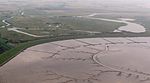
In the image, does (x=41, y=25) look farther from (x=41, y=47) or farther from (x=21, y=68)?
(x=21, y=68)

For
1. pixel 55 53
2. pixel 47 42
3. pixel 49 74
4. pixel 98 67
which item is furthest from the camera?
pixel 47 42

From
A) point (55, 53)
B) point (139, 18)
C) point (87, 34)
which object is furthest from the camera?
point (139, 18)

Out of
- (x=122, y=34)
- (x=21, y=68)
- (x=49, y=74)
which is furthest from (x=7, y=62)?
(x=122, y=34)

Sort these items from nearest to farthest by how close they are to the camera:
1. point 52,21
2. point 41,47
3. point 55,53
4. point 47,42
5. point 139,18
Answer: point 55,53 < point 41,47 < point 47,42 < point 52,21 < point 139,18

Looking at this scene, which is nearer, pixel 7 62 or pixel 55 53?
pixel 7 62

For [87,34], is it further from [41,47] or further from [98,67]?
[98,67]

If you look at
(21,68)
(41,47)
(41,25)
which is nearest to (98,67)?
(21,68)
